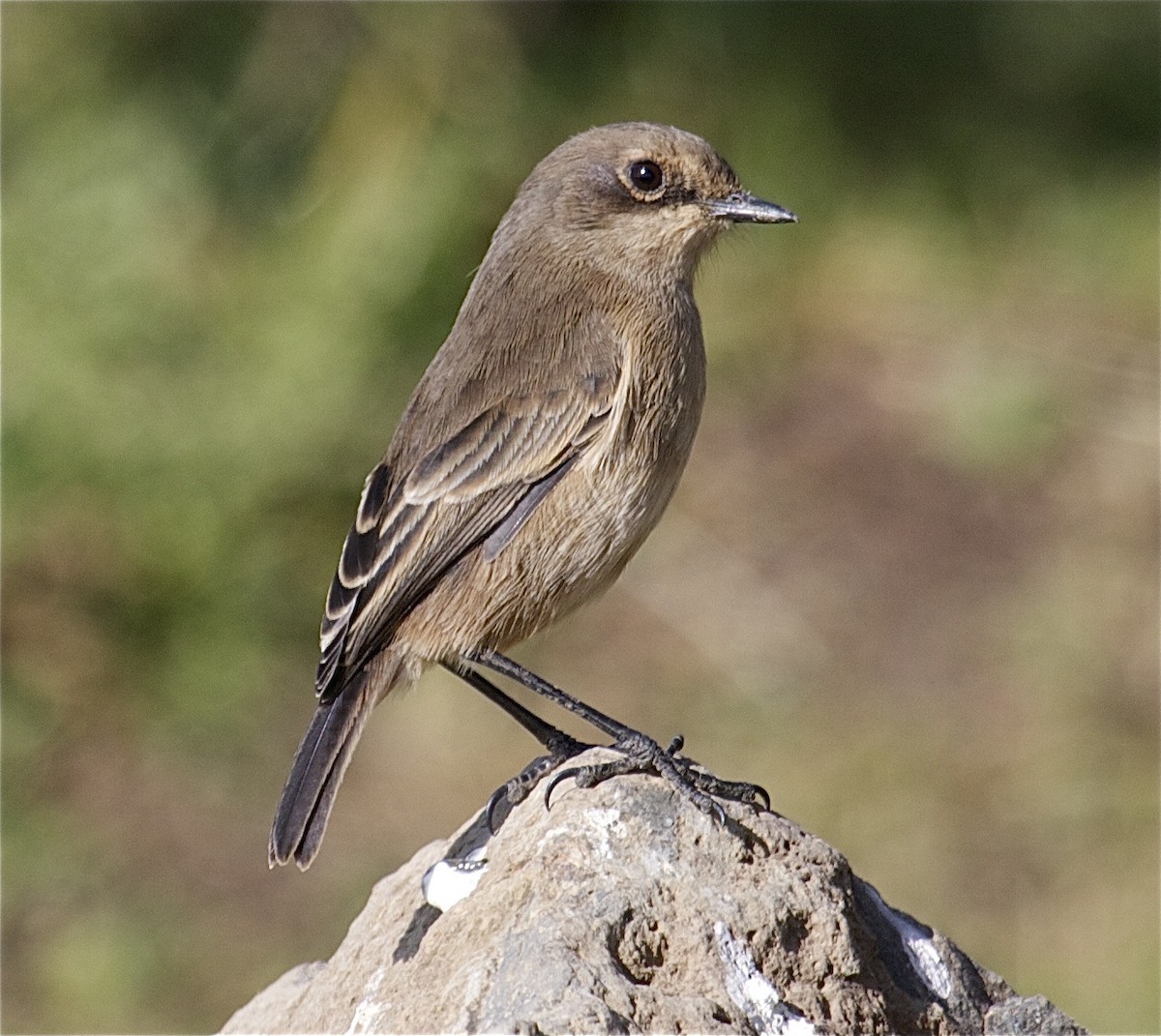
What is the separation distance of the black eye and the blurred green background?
3.33 m

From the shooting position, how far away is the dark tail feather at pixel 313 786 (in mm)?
4973

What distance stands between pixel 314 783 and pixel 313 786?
1 centimetres

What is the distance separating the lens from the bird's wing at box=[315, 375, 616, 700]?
525 cm

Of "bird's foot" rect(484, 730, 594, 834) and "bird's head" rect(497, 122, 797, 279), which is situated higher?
"bird's head" rect(497, 122, 797, 279)

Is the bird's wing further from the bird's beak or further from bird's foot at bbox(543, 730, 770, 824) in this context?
bird's foot at bbox(543, 730, 770, 824)

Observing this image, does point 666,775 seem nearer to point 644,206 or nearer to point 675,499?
point 644,206

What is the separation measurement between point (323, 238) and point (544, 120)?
1559mm

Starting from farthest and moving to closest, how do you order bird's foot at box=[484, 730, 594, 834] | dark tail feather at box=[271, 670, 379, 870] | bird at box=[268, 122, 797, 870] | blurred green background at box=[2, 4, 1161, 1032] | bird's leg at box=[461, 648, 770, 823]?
blurred green background at box=[2, 4, 1161, 1032]
bird at box=[268, 122, 797, 870]
dark tail feather at box=[271, 670, 379, 870]
bird's foot at box=[484, 730, 594, 834]
bird's leg at box=[461, 648, 770, 823]

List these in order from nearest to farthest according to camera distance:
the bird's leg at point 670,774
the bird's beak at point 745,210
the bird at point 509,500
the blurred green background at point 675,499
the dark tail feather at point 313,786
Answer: the bird's leg at point 670,774, the dark tail feather at point 313,786, the bird at point 509,500, the bird's beak at point 745,210, the blurred green background at point 675,499

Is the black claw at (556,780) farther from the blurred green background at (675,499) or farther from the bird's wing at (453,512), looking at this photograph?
the blurred green background at (675,499)

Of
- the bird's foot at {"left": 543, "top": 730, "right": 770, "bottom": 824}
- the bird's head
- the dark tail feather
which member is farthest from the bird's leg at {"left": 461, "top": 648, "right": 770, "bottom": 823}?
the bird's head

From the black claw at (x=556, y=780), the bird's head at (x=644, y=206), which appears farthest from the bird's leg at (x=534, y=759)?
the bird's head at (x=644, y=206)

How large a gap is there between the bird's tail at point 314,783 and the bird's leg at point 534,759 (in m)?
0.39

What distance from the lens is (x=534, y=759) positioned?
5.30m
